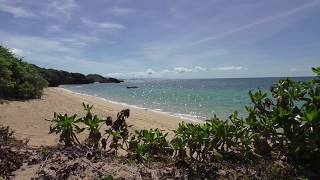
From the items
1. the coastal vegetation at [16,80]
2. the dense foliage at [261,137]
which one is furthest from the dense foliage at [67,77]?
the dense foliage at [261,137]

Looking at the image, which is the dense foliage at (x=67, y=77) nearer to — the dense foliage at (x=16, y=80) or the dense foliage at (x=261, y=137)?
the dense foliage at (x=16, y=80)

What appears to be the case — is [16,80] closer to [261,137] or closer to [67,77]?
[261,137]

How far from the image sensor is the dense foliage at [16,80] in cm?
1653

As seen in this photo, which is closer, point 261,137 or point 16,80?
point 261,137

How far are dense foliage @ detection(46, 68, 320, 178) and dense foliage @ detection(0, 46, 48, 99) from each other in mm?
12450

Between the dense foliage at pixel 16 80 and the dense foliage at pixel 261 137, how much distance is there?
1245 centimetres

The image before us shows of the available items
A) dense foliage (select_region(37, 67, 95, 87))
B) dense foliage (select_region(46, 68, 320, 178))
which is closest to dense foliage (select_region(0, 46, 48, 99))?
dense foliage (select_region(46, 68, 320, 178))

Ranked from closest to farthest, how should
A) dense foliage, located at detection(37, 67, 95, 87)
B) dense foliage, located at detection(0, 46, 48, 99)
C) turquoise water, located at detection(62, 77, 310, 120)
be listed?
1. dense foliage, located at detection(0, 46, 48, 99)
2. turquoise water, located at detection(62, 77, 310, 120)
3. dense foliage, located at detection(37, 67, 95, 87)

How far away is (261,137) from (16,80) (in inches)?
608

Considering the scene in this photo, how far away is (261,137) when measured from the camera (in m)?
5.17

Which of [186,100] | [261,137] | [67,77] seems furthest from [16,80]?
[67,77]

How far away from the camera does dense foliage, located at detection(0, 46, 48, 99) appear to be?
16531 mm

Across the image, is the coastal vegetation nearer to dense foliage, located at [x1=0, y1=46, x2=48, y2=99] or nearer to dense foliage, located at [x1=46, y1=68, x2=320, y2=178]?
dense foliage, located at [x1=0, y1=46, x2=48, y2=99]

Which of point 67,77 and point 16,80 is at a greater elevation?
point 16,80
